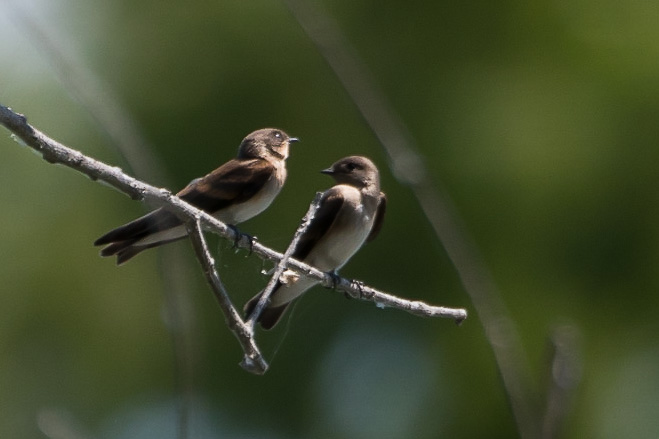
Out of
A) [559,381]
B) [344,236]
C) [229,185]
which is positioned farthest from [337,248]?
[559,381]

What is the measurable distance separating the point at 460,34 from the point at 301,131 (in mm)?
2653

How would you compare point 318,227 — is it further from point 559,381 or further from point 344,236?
point 559,381

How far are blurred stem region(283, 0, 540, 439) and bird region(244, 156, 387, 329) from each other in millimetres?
3084

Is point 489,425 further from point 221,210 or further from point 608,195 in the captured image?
point 221,210

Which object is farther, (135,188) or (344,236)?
(344,236)

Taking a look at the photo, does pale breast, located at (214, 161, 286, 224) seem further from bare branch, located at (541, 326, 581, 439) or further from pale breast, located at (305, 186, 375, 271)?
bare branch, located at (541, 326, 581, 439)

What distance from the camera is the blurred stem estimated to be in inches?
62.2


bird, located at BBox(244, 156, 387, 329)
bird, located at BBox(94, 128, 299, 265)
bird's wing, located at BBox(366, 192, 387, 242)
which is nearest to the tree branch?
bird, located at BBox(94, 128, 299, 265)

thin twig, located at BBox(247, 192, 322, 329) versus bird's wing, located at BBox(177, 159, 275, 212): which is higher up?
thin twig, located at BBox(247, 192, 322, 329)

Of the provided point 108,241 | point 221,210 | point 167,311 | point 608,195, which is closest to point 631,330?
point 608,195

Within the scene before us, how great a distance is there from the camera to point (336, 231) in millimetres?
5457

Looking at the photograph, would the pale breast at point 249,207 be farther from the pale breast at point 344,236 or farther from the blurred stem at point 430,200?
the blurred stem at point 430,200

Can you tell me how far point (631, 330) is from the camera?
39.0 feet

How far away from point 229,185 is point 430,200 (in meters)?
3.29
